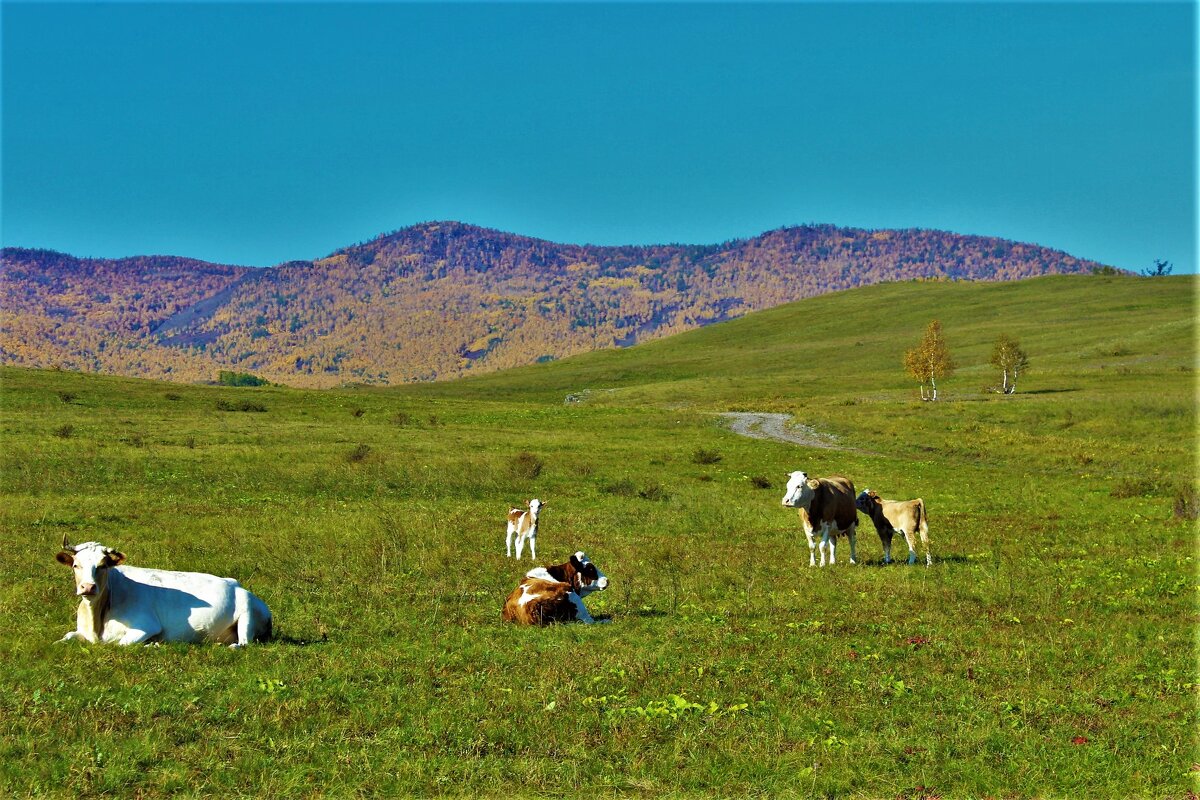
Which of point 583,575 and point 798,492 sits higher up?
point 798,492

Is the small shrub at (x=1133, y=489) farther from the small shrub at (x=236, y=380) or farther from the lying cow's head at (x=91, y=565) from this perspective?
the small shrub at (x=236, y=380)

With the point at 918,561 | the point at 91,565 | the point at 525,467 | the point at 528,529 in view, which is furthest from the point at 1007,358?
the point at 91,565

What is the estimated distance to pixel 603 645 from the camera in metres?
13.1

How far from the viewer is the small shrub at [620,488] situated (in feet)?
120

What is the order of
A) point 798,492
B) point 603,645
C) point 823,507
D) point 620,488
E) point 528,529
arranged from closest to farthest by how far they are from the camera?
point 603,645, point 798,492, point 528,529, point 823,507, point 620,488

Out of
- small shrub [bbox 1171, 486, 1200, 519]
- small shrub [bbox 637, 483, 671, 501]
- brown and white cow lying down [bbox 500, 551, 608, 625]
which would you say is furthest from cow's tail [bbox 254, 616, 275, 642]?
small shrub [bbox 1171, 486, 1200, 519]

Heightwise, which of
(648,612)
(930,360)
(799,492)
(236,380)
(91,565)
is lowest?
(648,612)

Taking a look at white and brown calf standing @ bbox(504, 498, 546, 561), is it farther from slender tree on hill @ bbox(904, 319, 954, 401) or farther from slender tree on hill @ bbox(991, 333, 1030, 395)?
slender tree on hill @ bbox(991, 333, 1030, 395)

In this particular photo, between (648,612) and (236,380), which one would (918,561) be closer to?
(648,612)

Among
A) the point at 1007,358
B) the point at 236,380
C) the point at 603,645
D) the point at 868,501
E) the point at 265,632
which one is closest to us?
the point at 265,632

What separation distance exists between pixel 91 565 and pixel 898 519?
16757 mm

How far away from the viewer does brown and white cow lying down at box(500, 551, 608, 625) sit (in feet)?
47.2

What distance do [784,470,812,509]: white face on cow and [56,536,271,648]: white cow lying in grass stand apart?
12172mm

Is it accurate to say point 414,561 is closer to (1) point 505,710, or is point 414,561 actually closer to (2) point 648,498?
(1) point 505,710
